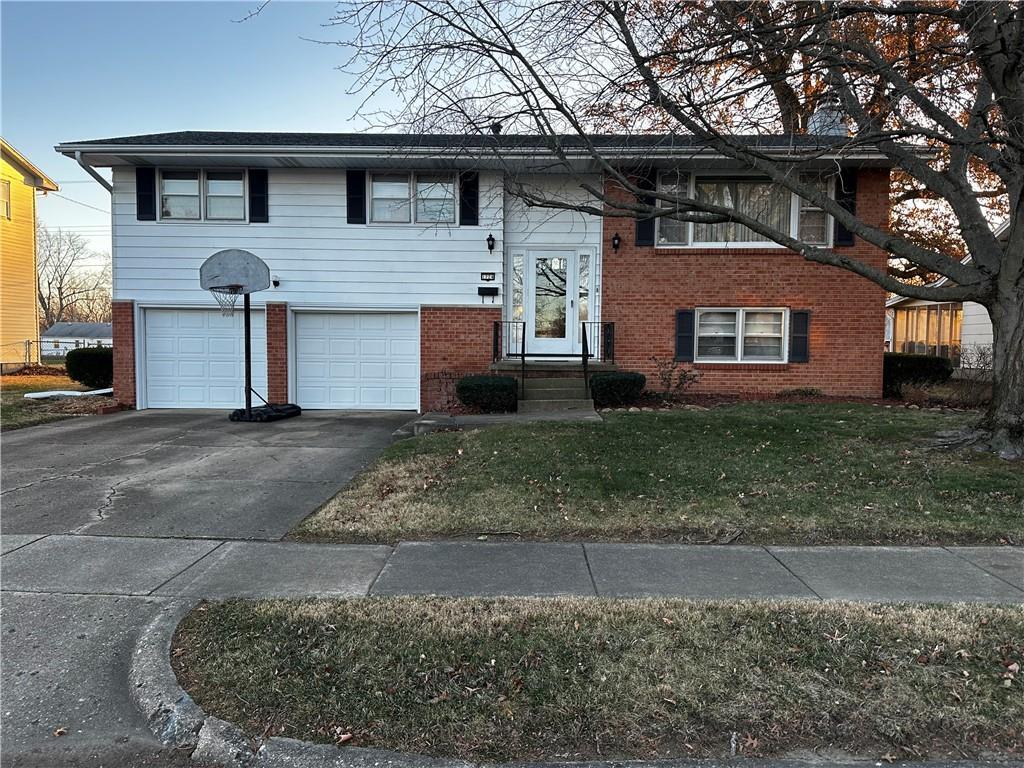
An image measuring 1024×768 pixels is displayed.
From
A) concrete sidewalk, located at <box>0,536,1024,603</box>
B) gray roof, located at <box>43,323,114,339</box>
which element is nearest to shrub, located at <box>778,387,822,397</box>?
concrete sidewalk, located at <box>0,536,1024,603</box>

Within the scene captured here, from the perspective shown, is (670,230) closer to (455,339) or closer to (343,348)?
(455,339)

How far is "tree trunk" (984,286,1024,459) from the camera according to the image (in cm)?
733

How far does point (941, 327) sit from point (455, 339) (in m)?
21.5

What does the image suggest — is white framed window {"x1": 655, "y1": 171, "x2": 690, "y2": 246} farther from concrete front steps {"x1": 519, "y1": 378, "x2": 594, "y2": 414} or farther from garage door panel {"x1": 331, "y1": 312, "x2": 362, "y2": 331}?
garage door panel {"x1": 331, "y1": 312, "x2": 362, "y2": 331}

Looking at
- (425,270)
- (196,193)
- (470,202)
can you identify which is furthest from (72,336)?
(470,202)

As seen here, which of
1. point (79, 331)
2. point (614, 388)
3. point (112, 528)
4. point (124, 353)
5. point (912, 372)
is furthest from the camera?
point (79, 331)

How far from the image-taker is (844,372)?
42.5 feet

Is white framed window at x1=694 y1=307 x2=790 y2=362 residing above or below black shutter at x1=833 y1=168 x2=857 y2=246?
below

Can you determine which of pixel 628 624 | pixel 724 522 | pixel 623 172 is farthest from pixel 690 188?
pixel 628 624

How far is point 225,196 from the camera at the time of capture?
511 inches

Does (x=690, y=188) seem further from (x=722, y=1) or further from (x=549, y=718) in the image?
(x=549, y=718)

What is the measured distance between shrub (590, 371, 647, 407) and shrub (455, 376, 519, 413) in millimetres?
1439

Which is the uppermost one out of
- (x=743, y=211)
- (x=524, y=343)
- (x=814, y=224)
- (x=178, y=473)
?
(x=743, y=211)

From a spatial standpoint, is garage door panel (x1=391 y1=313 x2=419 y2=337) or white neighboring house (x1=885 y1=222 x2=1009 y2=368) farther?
white neighboring house (x1=885 y1=222 x2=1009 y2=368)
